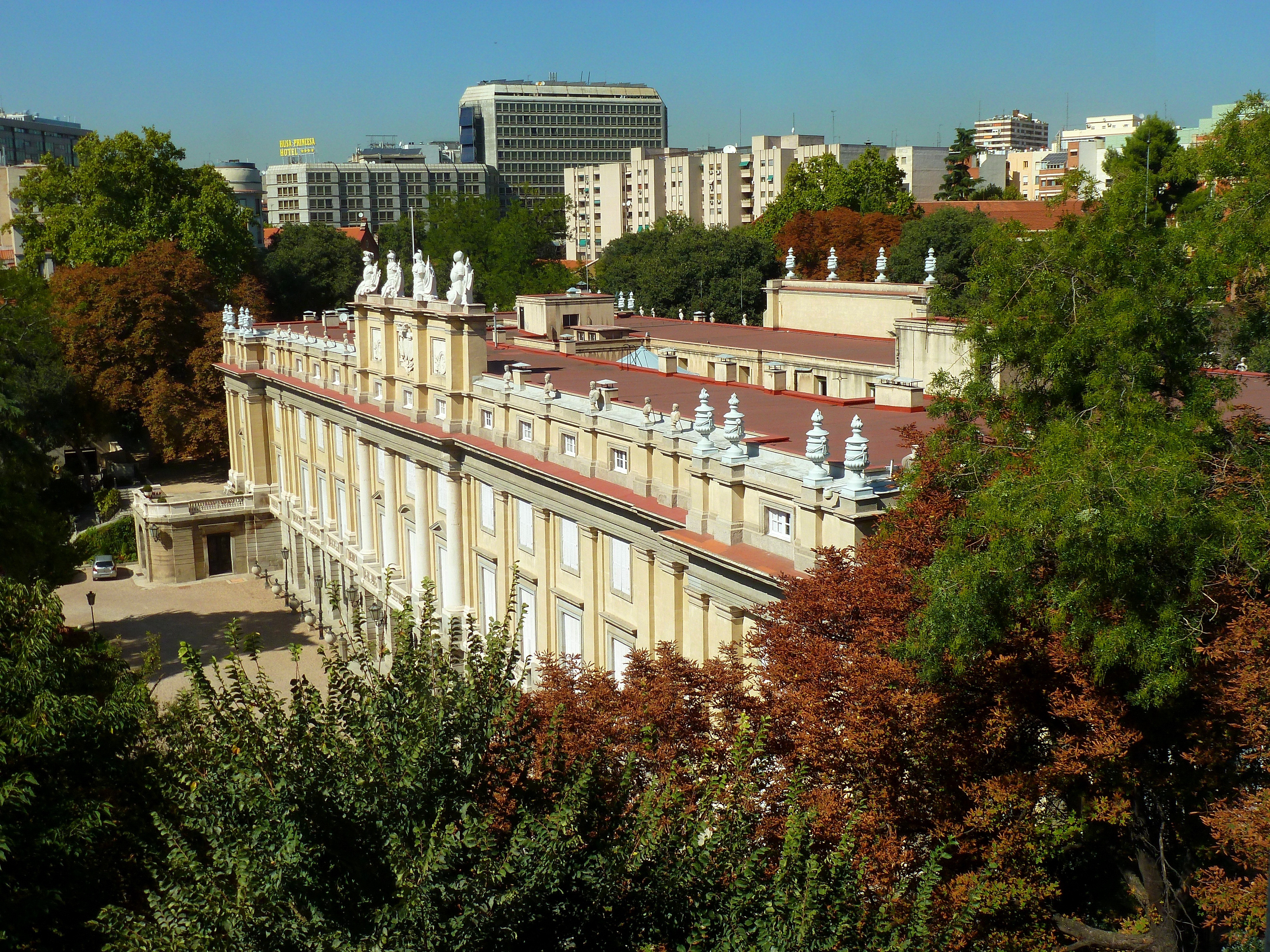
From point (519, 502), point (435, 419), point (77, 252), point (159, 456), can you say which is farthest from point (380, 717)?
point (77, 252)

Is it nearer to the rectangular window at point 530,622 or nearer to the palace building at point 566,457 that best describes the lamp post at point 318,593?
the palace building at point 566,457

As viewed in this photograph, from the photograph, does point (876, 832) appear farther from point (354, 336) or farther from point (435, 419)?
point (354, 336)

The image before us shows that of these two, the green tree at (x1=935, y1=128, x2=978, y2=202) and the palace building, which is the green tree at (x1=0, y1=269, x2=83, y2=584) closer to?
the palace building

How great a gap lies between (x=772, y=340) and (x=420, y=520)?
670 inches

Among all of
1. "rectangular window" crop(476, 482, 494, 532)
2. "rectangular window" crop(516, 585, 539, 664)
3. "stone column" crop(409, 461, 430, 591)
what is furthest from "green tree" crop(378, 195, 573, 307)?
"rectangular window" crop(516, 585, 539, 664)

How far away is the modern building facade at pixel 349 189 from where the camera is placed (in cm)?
18750

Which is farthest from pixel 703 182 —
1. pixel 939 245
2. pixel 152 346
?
pixel 152 346

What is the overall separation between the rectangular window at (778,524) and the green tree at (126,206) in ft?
175

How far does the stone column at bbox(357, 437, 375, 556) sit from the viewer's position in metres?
43.7

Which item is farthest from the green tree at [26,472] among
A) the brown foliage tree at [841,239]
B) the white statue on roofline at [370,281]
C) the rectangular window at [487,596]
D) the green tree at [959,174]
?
the green tree at [959,174]

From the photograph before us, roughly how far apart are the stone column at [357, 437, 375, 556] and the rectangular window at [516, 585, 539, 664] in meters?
12.6

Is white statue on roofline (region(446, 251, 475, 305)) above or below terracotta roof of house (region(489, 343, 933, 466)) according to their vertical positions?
above

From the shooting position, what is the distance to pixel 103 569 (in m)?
55.2

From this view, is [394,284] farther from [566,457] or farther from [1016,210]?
[1016,210]
